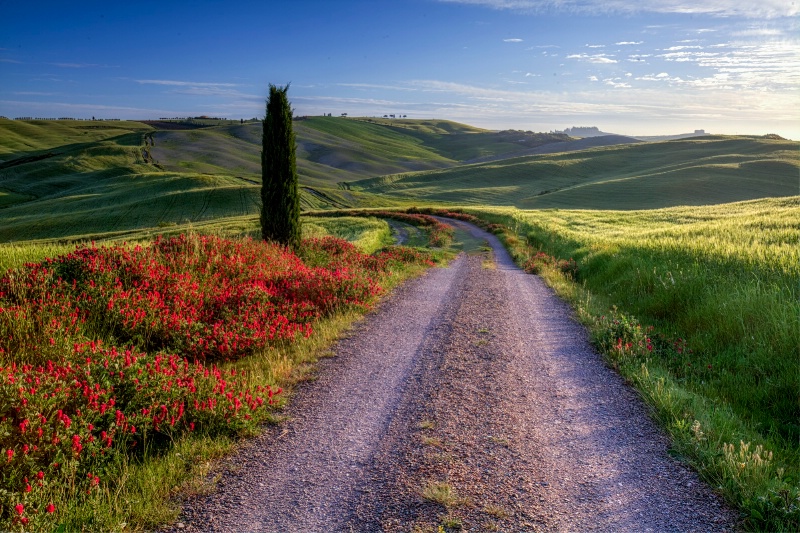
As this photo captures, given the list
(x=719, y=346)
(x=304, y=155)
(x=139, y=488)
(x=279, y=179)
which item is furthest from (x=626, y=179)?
(x=304, y=155)

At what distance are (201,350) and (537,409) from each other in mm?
5710

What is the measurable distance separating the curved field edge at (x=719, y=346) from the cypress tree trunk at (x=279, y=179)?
33.1ft

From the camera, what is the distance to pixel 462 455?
218 inches

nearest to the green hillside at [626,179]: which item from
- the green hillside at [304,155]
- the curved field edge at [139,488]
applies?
the green hillside at [304,155]

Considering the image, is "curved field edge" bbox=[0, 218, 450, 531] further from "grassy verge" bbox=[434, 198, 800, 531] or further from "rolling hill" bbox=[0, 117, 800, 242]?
"rolling hill" bbox=[0, 117, 800, 242]

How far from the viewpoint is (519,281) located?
1747 cm

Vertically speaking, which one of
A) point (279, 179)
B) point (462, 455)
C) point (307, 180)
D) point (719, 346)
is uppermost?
point (307, 180)

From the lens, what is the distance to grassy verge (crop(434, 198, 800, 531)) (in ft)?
16.4

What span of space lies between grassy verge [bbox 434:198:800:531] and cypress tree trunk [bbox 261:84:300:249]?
32.9 ft

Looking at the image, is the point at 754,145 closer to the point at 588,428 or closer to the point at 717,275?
the point at 717,275

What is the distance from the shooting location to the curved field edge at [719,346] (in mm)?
4988

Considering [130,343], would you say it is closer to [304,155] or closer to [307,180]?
[307,180]

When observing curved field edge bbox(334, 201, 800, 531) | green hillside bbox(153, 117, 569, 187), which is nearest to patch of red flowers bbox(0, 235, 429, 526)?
curved field edge bbox(334, 201, 800, 531)

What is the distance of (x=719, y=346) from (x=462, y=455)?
635 centimetres
